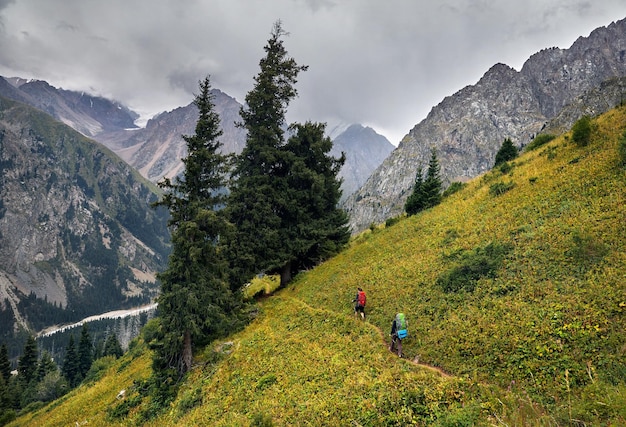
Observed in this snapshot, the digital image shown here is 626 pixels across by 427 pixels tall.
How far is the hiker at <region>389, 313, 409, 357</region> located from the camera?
14.0 meters

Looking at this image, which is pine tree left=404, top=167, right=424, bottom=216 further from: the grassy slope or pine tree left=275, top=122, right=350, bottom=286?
the grassy slope

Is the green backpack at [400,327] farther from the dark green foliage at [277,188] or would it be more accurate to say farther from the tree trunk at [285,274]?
the tree trunk at [285,274]

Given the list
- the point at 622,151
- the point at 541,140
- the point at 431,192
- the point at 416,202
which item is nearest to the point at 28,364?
the point at 416,202

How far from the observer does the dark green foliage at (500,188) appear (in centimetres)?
2333

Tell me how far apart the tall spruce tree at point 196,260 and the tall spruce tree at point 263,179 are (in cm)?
371

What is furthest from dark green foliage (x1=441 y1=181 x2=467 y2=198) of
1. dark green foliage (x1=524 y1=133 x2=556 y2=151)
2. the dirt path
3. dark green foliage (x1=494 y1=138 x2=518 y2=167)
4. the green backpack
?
the green backpack

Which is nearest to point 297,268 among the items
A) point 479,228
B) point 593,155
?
point 479,228

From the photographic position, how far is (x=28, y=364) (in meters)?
80.1

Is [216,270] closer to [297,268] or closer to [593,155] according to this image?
[297,268]

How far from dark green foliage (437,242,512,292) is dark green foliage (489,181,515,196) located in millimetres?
7611

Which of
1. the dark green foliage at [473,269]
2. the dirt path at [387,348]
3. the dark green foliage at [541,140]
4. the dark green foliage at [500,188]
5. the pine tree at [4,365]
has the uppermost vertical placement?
the dark green foliage at [541,140]

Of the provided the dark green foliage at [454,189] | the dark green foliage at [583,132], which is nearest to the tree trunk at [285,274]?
the dark green foliage at [454,189]

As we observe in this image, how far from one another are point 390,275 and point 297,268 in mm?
13319

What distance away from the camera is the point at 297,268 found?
107 ft
